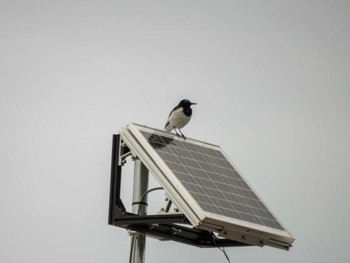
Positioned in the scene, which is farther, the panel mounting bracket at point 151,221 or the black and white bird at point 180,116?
the black and white bird at point 180,116

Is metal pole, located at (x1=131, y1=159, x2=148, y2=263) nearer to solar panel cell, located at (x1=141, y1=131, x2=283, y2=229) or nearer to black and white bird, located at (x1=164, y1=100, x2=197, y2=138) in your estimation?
solar panel cell, located at (x1=141, y1=131, x2=283, y2=229)

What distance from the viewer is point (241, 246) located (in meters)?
8.60

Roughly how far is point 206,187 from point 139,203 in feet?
2.40

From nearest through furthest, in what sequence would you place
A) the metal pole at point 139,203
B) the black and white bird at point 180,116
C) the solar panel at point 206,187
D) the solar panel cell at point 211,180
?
1. the solar panel at point 206,187
2. the solar panel cell at point 211,180
3. the metal pole at point 139,203
4. the black and white bird at point 180,116

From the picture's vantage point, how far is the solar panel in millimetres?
7988

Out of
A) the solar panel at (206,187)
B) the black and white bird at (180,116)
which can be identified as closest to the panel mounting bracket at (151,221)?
the solar panel at (206,187)

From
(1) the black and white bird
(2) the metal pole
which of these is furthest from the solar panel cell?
(1) the black and white bird

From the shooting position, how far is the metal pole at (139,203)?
28.6 feet

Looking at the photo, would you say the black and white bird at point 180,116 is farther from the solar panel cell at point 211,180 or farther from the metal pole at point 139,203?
the metal pole at point 139,203

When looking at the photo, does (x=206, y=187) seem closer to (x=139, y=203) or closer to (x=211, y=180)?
(x=211, y=180)

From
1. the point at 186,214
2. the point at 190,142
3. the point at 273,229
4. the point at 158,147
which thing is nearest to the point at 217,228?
the point at 186,214

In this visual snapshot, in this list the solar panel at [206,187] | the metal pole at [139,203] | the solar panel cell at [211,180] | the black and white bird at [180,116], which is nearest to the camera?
the solar panel at [206,187]

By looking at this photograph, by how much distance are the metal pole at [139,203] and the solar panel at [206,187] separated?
214 millimetres

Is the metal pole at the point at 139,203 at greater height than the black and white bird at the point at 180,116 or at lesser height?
lesser
